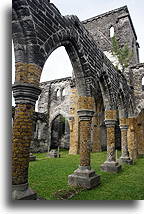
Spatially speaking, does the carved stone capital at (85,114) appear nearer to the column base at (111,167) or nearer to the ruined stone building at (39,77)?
the ruined stone building at (39,77)

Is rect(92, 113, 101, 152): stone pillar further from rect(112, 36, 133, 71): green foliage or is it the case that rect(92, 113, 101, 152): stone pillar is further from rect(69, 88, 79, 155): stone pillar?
rect(112, 36, 133, 71): green foliage

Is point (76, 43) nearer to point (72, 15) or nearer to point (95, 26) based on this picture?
point (72, 15)

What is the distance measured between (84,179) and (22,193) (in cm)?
262

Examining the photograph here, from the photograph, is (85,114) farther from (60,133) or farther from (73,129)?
(60,133)

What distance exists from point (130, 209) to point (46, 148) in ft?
52.8

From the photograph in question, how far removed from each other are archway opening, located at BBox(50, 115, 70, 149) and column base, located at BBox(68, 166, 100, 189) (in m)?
14.9

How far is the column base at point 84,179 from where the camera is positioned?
545cm

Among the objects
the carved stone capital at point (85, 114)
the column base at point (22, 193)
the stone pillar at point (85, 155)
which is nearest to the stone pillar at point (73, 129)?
the stone pillar at point (85, 155)

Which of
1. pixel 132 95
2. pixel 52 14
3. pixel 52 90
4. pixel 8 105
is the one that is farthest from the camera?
pixel 52 90

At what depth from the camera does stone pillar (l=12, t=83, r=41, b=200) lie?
3.31m

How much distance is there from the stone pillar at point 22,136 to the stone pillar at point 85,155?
7.82 feet

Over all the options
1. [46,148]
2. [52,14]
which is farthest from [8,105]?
[46,148]

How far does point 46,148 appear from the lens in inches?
747

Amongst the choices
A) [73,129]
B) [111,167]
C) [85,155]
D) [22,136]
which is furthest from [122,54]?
[22,136]
